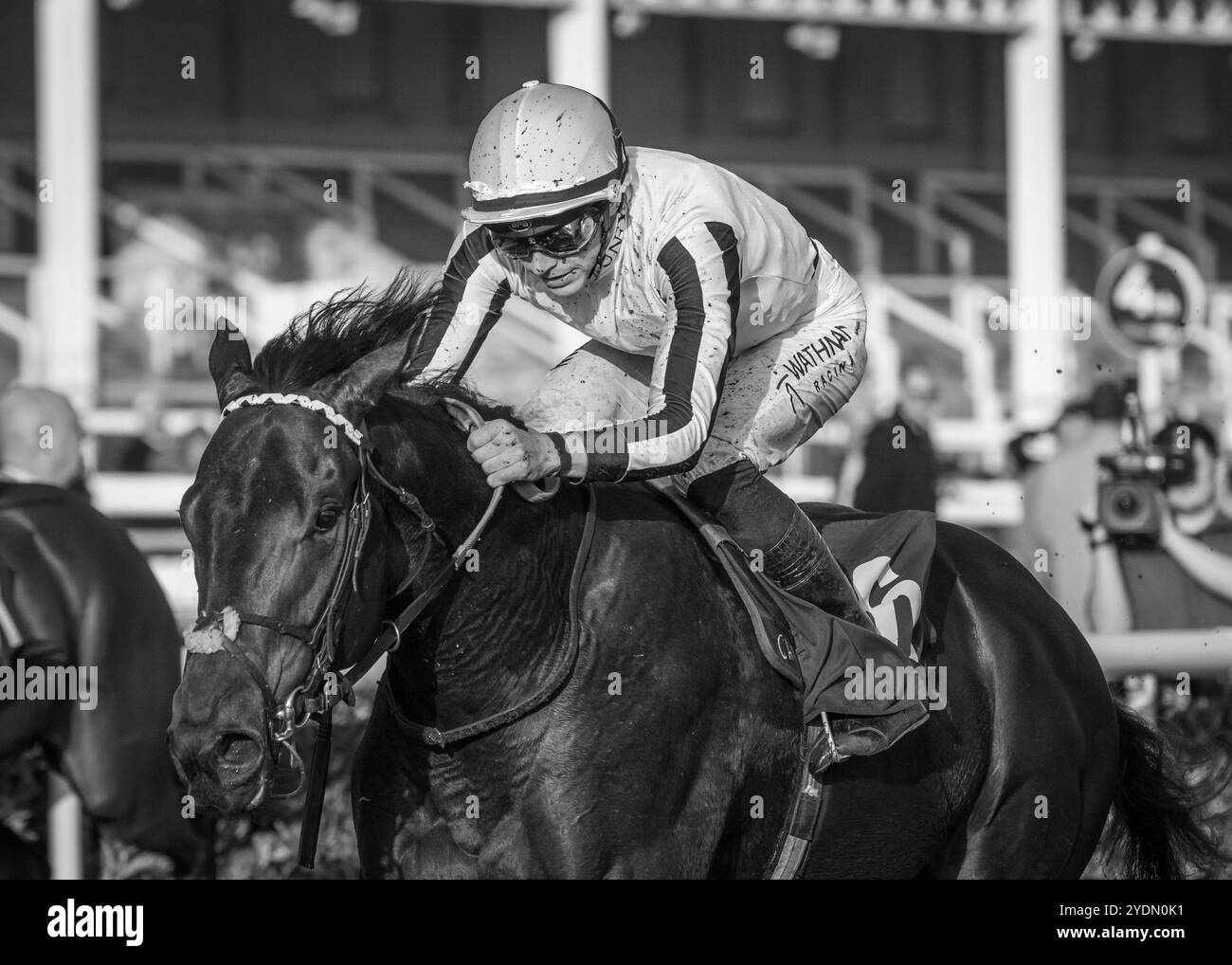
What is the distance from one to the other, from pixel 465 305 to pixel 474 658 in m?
0.89

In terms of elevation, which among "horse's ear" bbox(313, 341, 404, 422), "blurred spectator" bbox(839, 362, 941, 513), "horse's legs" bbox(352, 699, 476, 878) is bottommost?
"horse's legs" bbox(352, 699, 476, 878)

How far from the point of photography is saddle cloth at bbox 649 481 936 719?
10.1 ft

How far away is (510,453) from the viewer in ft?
8.86

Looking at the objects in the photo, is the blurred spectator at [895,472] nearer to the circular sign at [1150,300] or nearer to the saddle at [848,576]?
the saddle at [848,576]

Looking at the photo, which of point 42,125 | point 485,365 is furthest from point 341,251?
point 42,125

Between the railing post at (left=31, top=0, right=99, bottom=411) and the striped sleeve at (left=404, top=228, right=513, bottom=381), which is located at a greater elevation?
the railing post at (left=31, top=0, right=99, bottom=411)

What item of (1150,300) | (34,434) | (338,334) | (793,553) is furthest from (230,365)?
(1150,300)

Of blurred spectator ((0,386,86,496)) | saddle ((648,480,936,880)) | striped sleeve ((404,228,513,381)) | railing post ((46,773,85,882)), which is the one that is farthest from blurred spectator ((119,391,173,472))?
saddle ((648,480,936,880))

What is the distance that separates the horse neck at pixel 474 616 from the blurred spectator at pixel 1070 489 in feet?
14.4

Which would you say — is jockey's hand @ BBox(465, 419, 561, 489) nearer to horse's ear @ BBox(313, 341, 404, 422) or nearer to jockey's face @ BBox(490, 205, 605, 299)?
horse's ear @ BBox(313, 341, 404, 422)

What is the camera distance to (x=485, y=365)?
1227 cm

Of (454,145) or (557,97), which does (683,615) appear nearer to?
(557,97)

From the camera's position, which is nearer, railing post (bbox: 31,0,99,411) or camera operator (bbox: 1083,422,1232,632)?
camera operator (bbox: 1083,422,1232,632)

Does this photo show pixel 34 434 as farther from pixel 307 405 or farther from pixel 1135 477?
pixel 1135 477
